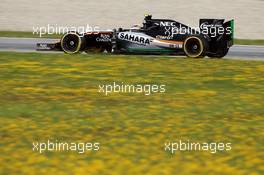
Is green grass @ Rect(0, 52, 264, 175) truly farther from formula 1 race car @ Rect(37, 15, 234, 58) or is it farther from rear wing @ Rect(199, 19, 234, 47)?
rear wing @ Rect(199, 19, 234, 47)

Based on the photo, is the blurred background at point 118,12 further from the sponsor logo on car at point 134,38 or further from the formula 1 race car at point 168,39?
the sponsor logo on car at point 134,38

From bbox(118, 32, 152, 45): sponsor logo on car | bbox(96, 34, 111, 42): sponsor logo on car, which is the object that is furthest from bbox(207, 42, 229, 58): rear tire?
bbox(96, 34, 111, 42): sponsor logo on car

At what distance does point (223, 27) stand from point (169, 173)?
38.5 feet

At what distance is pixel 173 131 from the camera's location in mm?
8188

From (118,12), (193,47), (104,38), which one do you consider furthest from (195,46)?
(118,12)

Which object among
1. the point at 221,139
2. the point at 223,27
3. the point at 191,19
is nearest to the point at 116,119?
the point at 221,139

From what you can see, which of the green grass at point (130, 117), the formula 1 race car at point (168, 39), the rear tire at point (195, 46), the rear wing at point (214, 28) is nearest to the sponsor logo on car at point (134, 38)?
the formula 1 race car at point (168, 39)

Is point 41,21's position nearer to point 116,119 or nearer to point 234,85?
point 234,85

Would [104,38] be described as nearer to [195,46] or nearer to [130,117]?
[195,46]

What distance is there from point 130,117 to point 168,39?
897 cm

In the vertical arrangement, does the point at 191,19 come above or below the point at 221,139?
above

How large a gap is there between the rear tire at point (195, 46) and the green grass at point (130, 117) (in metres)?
2.81

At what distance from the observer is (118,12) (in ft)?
127

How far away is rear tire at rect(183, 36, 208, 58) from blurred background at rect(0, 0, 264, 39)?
1745 centimetres
